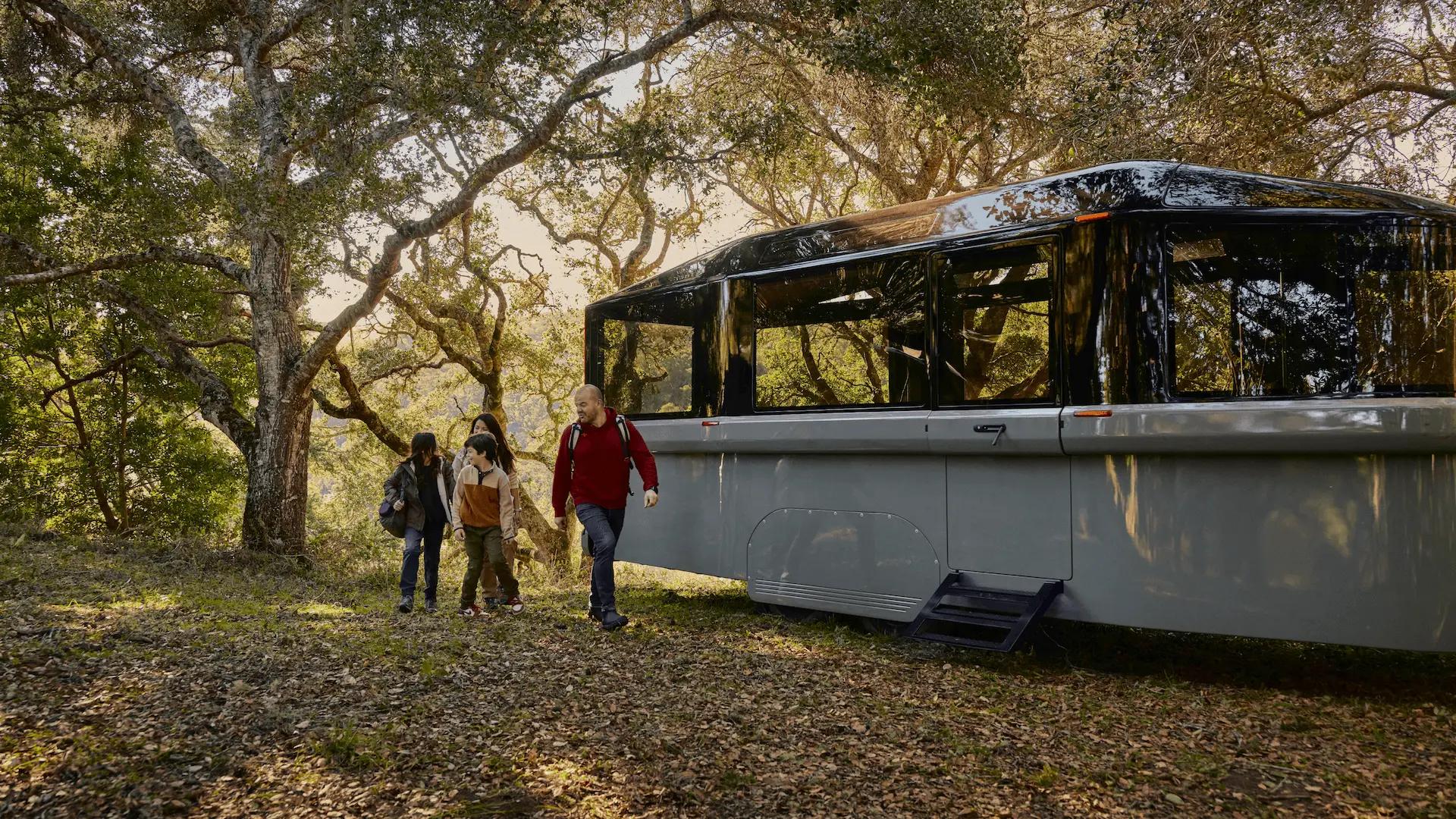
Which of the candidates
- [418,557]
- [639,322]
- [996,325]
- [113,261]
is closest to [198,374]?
[113,261]

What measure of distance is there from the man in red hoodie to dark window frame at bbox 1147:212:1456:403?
3.61m

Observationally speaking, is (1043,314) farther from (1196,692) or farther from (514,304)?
(514,304)

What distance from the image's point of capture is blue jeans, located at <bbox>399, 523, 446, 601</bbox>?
27.8ft

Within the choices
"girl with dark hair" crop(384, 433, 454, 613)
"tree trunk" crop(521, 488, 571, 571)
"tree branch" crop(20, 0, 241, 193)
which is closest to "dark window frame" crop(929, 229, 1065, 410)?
"girl with dark hair" crop(384, 433, 454, 613)

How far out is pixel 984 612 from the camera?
6.31 m

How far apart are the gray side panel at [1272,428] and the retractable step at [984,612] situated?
0.98m

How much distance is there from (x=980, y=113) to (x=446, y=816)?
33.5 ft

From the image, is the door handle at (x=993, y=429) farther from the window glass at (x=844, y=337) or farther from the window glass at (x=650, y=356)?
the window glass at (x=650, y=356)

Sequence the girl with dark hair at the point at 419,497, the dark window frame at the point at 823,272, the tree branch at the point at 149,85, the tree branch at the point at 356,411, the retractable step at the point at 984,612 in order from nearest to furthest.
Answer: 1. the retractable step at the point at 984,612
2. the dark window frame at the point at 823,272
3. the girl with dark hair at the point at 419,497
4. the tree branch at the point at 149,85
5. the tree branch at the point at 356,411

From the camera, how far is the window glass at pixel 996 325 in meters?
6.16

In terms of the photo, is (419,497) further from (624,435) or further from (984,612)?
(984,612)

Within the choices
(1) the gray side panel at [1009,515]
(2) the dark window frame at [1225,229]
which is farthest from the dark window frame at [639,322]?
(2) the dark window frame at [1225,229]

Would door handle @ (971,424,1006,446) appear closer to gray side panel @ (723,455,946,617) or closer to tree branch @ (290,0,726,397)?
gray side panel @ (723,455,946,617)

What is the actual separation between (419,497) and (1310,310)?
6.74 m
